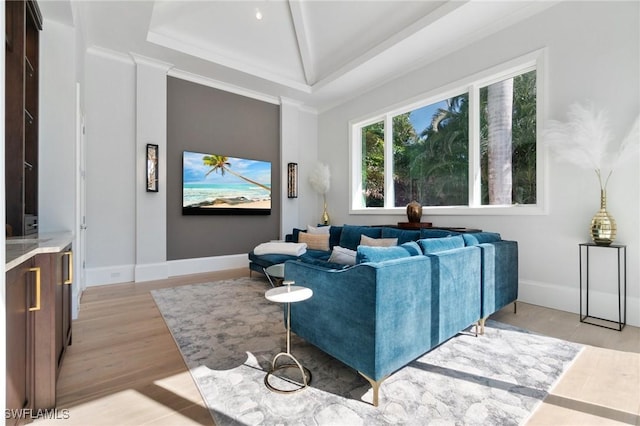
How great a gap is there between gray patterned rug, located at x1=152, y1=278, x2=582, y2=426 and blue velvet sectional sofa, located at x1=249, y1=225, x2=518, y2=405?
16 cm

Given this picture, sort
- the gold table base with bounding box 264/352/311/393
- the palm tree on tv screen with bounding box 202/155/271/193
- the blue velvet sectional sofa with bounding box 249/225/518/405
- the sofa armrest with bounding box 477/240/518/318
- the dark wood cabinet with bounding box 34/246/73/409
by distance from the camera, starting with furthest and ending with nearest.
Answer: the palm tree on tv screen with bounding box 202/155/271/193 → the sofa armrest with bounding box 477/240/518/318 → the gold table base with bounding box 264/352/311/393 → the blue velvet sectional sofa with bounding box 249/225/518/405 → the dark wood cabinet with bounding box 34/246/73/409

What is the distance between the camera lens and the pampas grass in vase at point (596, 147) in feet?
9.01

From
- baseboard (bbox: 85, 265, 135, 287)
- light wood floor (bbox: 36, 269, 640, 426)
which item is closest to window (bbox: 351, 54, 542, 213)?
light wood floor (bbox: 36, 269, 640, 426)

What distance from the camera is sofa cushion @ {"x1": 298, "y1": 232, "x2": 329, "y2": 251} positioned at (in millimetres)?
4797

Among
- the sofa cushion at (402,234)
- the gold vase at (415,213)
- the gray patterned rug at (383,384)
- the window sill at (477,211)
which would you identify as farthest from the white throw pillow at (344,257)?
the window sill at (477,211)

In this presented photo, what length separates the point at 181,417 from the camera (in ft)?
5.08

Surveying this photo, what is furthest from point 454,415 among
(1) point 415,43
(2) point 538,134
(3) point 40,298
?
(1) point 415,43

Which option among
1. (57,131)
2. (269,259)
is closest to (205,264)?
(269,259)

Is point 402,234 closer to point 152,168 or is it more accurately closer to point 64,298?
point 64,298

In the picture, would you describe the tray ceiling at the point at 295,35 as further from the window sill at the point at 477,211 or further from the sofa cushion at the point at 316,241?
the sofa cushion at the point at 316,241

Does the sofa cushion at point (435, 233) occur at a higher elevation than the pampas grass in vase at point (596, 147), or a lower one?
lower

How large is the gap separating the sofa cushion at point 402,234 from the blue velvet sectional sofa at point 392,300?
104 centimetres

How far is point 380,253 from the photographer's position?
1.85 meters

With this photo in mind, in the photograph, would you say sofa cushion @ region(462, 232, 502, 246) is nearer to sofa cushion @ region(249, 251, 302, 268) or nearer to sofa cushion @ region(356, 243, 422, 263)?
sofa cushion @ region(356, 243, 422, 263)
